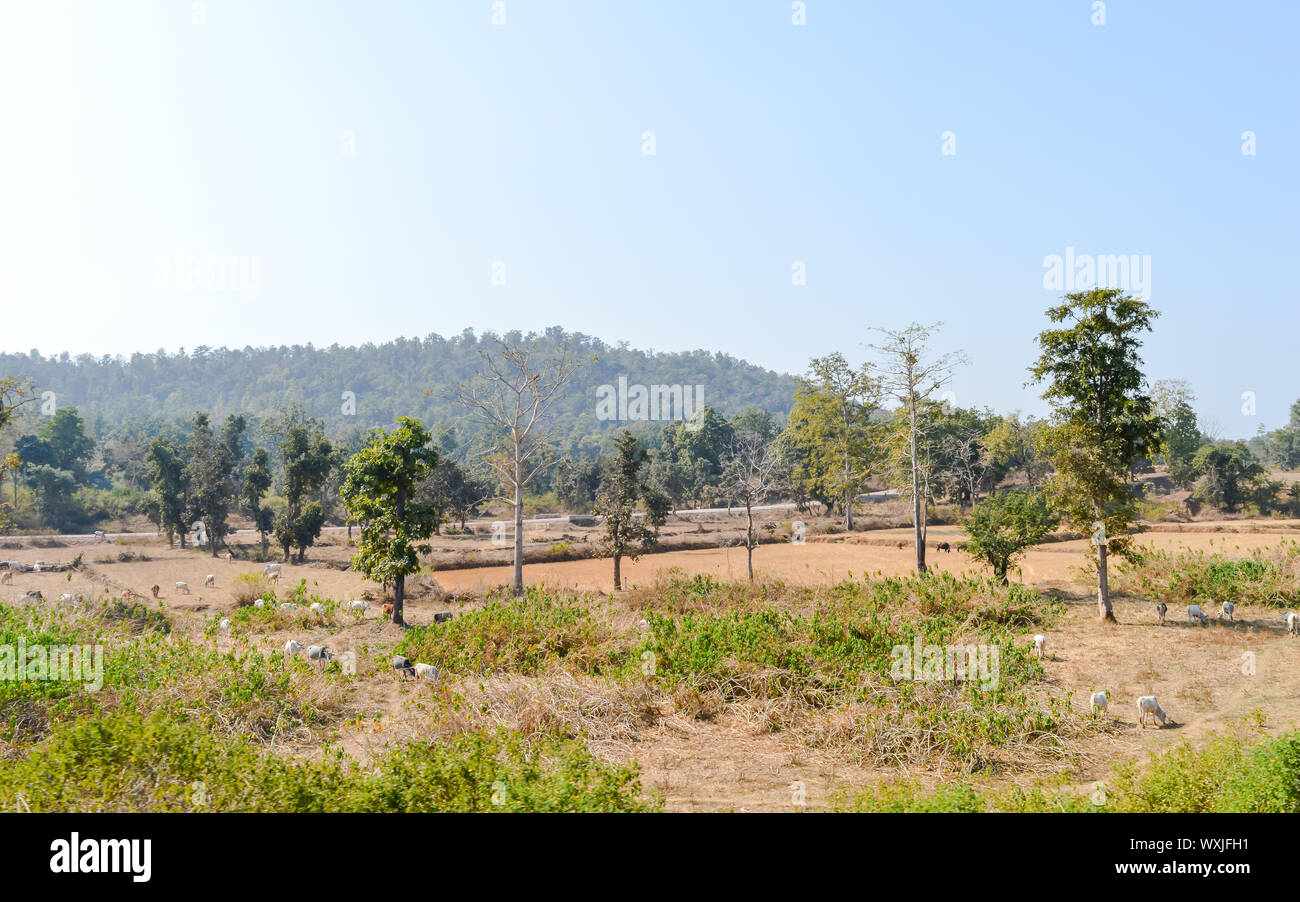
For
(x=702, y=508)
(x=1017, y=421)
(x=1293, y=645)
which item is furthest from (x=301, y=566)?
(x=1017, y=421)

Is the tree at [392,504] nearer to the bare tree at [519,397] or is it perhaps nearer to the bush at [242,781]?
the bare tree at [519,397]

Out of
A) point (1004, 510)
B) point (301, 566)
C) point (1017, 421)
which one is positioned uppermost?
point (1017, 421)

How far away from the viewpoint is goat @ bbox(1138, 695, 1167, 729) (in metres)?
10.5

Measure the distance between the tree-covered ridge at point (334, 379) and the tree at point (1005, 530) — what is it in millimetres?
113548

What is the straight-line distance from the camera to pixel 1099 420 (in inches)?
679

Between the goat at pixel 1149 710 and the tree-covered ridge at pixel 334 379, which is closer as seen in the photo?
the goat at pixel 1149 710

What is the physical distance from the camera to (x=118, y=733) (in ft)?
21.5

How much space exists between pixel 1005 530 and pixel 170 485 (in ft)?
125

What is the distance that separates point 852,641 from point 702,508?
52.3 m

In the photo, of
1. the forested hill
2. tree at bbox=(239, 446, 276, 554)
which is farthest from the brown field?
the forested hill

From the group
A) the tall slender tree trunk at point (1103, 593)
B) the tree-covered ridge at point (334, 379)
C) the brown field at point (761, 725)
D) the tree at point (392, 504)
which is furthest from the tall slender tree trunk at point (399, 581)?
the tree-covered ridge at point (334, 379)

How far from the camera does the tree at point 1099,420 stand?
16797mm

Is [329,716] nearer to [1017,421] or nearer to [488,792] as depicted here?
[488,792]

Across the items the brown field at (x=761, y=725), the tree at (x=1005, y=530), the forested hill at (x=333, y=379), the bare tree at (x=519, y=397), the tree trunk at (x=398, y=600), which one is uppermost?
the forested hill at (x=333, y=379)
